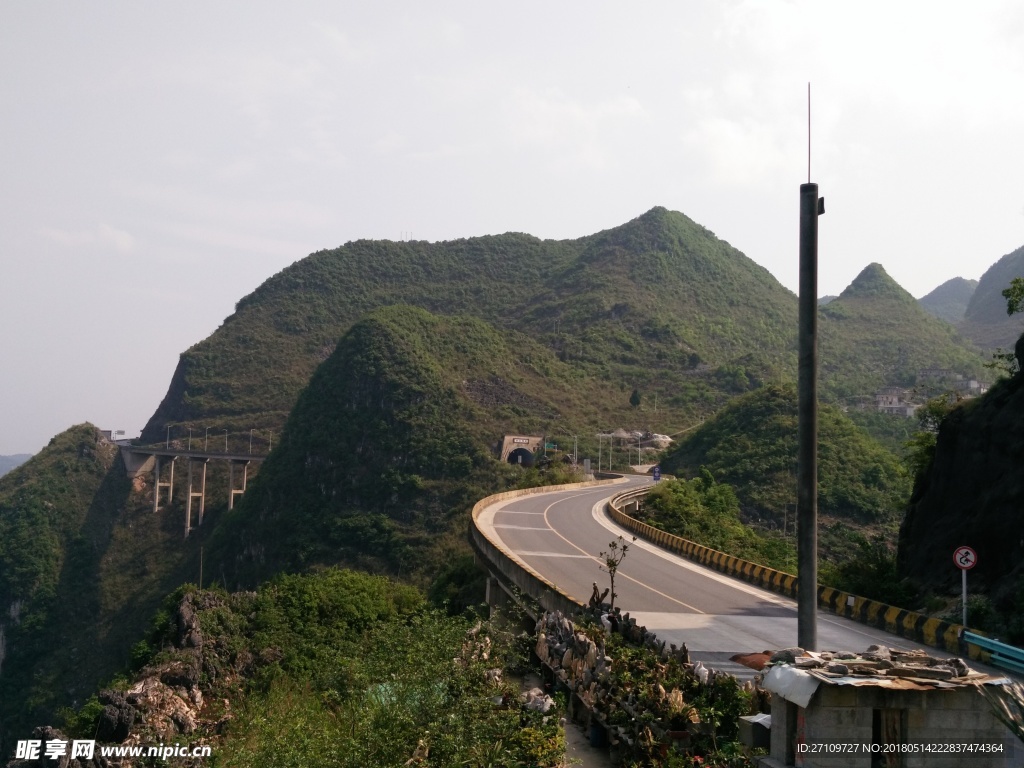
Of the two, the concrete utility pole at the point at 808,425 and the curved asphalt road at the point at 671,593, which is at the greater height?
the concrete utility pole at the point at 808,425

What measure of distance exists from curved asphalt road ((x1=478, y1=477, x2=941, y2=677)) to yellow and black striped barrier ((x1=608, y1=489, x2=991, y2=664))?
0.88 feet

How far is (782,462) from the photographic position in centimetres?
5906

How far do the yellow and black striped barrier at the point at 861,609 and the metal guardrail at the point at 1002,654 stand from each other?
204 mm

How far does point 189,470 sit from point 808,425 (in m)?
90.1

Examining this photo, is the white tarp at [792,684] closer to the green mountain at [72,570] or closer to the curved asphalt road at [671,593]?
the curved asphalt road at [671,593]

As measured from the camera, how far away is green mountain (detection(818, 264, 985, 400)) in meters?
123

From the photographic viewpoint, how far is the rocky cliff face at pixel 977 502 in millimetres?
17453

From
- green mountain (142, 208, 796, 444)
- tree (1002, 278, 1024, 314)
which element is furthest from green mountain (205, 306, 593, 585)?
tree (1002, 278, 1024, 314)

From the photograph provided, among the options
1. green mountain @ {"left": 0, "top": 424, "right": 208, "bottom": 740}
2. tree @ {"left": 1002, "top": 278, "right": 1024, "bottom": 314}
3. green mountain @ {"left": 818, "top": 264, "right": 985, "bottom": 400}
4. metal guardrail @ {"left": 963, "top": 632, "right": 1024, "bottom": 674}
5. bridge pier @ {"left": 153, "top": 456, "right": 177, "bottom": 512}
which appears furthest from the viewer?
green mountain @ {"left": 818, "top": 264, "right": 985, "bottom": 400}

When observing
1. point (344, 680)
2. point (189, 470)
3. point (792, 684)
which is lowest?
point (189, 470)

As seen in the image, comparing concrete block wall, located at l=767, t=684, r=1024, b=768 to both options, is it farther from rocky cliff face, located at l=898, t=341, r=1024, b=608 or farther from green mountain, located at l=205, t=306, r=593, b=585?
green mountain, located at l=205, t=306, r=593, b=585

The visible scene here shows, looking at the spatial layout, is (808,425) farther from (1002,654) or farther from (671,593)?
(671,593)

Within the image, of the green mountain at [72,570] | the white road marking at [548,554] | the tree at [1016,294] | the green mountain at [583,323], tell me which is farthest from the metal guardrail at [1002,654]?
the green mountain at [583,323]

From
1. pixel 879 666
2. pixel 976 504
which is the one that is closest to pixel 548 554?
pixel 976 504
